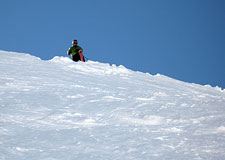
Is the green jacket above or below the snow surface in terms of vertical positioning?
above

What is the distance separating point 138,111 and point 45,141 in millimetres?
2016

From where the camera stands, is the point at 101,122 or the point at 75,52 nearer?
the point at 101,122

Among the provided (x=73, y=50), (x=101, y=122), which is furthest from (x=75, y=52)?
(x=101, y=122)

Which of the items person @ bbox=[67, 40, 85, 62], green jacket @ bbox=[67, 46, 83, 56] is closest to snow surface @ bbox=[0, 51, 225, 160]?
person @ bbox=[67, 40, 85, 62]

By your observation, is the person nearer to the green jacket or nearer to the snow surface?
the green jacket

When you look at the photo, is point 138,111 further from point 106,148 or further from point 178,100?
point 106,148

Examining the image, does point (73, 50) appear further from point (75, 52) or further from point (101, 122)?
point (101, 122)

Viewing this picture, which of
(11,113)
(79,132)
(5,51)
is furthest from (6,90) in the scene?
(5,51)

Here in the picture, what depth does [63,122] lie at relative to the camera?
15.5ft

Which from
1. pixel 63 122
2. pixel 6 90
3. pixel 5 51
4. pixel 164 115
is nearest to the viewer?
pixel 63 122

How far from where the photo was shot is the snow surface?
12.3 ft

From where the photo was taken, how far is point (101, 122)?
4816 millimetres

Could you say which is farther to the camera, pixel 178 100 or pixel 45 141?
pixel 178 100

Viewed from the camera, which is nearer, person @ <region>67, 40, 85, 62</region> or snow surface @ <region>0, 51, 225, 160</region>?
snow surface @ <region>0, 51, 225, 160</region>
